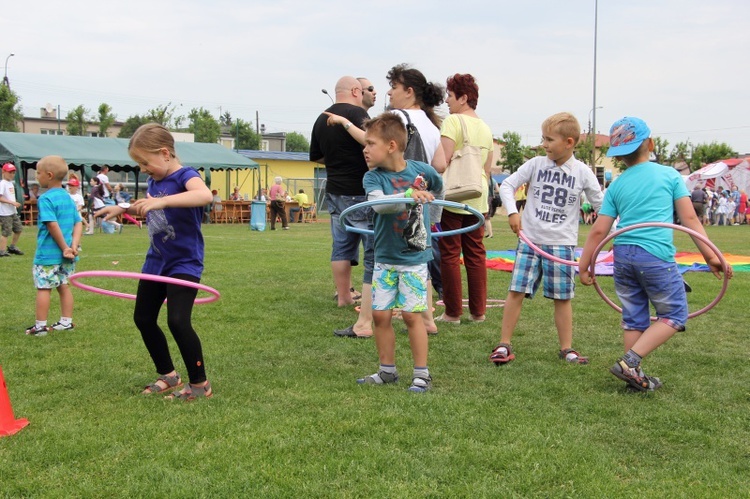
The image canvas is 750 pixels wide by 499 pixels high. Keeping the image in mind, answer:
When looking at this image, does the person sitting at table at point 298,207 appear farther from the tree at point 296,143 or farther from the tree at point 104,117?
the tree at point 296,143

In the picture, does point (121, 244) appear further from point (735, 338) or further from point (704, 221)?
point (704, 221)

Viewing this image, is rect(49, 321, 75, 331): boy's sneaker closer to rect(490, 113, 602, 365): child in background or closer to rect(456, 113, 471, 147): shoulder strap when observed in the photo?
rect(490, 113, 602, 365): child in background

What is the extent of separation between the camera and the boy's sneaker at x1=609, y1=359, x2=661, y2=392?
479 centimetres

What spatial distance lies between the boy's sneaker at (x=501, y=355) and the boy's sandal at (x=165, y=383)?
237 centimetres

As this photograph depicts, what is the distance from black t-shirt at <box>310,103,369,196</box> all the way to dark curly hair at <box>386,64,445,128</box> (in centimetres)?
59

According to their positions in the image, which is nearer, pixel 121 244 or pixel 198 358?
pixel 198 358

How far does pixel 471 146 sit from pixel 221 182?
41.8 m

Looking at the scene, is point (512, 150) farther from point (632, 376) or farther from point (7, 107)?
point (632, 376)

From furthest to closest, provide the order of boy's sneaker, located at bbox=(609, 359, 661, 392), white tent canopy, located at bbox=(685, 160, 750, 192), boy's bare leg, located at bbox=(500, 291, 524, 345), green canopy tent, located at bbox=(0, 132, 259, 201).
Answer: white tent canopy, located at bbox=(685, 160, 750, 192)
green canopy tent, located at bbox=(0, 132, 259, 201)
boy's bare leg, located at bbox=(500, 291, 524, 345)
boy's sneaker, located at bbox=(609, 359, 661, 392)

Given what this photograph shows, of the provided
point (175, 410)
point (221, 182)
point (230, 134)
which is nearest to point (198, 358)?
point (175, 410)

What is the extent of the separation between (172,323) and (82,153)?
91.8ft

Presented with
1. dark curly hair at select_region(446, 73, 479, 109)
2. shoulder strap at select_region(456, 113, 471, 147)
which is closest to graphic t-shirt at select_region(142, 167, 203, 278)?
shoulder strap at select_region(456, 113, 471, 147)

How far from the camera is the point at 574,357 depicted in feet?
19.0

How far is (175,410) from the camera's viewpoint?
174 inches
